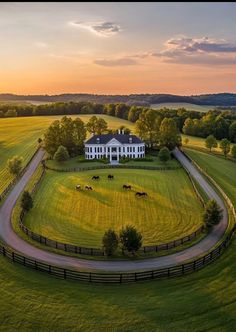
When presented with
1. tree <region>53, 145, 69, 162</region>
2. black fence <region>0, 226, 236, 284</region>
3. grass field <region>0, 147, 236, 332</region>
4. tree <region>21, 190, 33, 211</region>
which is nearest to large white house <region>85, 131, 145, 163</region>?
tree <region>53, 145, 69, 162</region>

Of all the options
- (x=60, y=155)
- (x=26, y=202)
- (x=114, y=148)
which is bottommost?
(x=26, y=202)

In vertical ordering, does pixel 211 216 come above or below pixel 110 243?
above

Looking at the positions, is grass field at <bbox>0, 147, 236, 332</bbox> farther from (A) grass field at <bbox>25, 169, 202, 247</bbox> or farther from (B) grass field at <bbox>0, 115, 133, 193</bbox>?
(B) grass field at <bbox>0, 115, 133, 193</bbox>

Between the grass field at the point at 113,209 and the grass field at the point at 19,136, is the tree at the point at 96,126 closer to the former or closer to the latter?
the grass field at the point at 19,136

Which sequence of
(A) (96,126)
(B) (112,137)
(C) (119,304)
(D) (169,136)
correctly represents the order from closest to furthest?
(C) (119,304) < (B) (112,137) < (D) (169,136) < (A) (96,126)

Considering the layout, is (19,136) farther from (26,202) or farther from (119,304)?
(119,304)

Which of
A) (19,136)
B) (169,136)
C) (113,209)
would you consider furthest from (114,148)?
(19,136)
